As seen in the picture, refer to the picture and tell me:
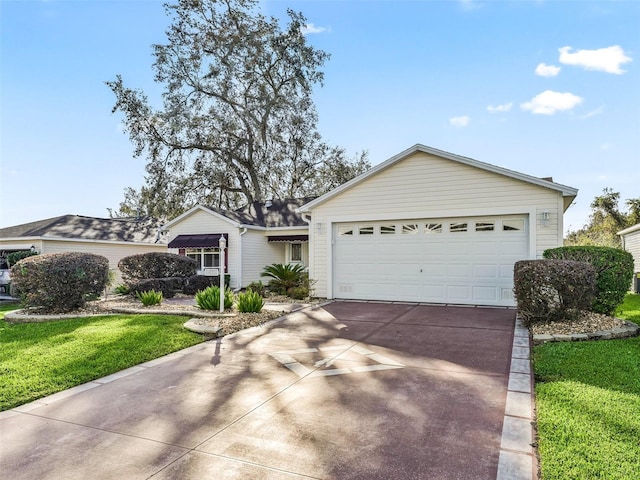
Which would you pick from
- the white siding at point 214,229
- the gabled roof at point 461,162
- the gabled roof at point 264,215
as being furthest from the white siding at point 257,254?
the gabled roof at point 461,162

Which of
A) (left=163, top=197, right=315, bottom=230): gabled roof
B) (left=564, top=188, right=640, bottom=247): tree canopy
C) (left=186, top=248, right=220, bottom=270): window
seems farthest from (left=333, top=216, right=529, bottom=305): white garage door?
(left=564, top=188, right=640, bottom=247): tree canopy

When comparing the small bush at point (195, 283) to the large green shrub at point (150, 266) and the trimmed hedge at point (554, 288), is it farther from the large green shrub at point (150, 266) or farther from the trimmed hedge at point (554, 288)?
the trimmed hedge at point (554, 288)

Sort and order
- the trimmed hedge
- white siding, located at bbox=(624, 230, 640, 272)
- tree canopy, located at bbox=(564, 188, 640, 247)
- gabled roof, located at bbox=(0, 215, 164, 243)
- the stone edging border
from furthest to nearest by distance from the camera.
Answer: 1. tree canopy, located at bbox=(564, 188, 640, 247)
2. white siding, located at bbox=(624, 230, 640, 272)
3. gabled roof, located at bbox=(0, 215, 164, 243)
4. the trimmed hedge
5. the stone edging border

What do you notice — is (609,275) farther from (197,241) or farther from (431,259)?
(197,241)

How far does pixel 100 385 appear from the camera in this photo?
5.00m

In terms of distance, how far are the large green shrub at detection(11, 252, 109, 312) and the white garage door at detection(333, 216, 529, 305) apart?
7.23m

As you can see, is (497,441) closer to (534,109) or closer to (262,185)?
(534,109)

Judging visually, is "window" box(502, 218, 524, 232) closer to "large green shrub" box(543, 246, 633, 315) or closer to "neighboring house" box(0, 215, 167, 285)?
"large green shrub" box(543, 246, 633, 315)

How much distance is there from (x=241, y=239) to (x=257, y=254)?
51.5 inches

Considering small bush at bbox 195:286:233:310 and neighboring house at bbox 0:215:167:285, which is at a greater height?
neighboring house at bbox 0:215:167:285

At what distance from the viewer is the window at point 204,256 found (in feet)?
61.3

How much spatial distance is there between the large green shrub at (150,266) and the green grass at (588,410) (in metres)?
12.6

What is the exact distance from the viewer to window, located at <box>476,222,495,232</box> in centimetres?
1079

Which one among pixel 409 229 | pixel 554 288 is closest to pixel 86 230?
pixel 409 229
